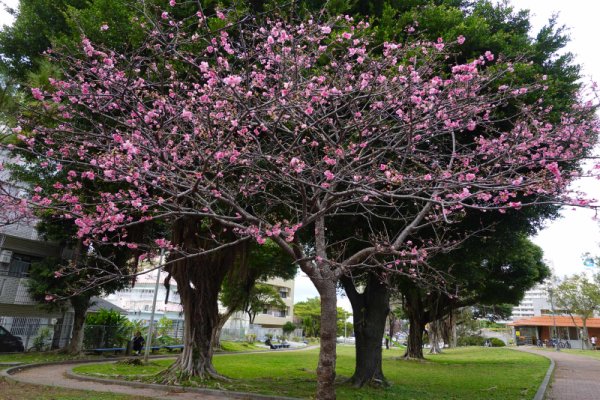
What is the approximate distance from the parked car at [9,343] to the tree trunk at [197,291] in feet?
31.0

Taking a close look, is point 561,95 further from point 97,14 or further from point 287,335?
point 287,335

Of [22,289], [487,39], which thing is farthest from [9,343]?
[487,39]

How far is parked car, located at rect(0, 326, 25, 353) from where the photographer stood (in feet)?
52.3

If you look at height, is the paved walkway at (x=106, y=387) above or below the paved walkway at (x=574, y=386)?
below

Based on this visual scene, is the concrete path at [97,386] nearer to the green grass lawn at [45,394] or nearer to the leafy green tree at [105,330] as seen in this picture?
the green grass lawn at [45,394]

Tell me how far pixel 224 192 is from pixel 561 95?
24.6 feet

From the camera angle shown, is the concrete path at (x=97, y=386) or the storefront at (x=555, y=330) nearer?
the concrete path at (x=97, y=386)

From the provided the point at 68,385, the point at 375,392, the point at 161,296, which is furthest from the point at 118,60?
the point at 161,296

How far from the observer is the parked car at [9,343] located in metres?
16.0

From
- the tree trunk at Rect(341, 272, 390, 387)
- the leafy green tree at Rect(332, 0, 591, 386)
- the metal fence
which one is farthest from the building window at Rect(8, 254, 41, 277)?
the leafy green tree at Rect(332, 0, 591, 386)

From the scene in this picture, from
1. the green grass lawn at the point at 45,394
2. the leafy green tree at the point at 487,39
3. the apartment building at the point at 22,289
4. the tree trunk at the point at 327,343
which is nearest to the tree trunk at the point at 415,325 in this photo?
the leafy green tree at the point at 487,39

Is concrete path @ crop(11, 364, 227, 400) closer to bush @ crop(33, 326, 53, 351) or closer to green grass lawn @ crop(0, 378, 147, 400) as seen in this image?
green grass lawn @ crop(0, 378, 147, 400)

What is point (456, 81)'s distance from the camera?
21.6 ft

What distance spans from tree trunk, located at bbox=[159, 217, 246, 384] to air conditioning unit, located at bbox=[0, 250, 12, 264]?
11804 mm
